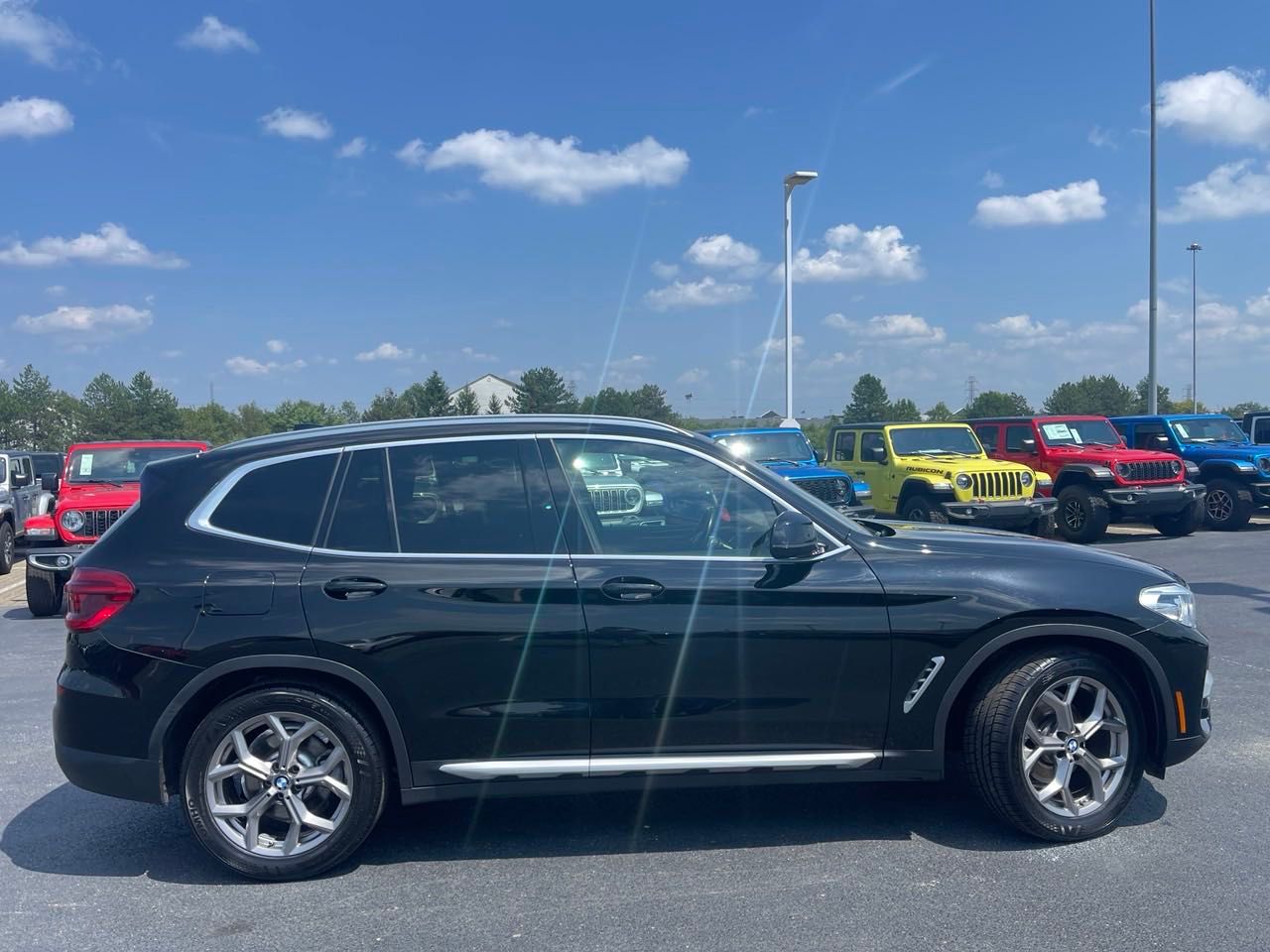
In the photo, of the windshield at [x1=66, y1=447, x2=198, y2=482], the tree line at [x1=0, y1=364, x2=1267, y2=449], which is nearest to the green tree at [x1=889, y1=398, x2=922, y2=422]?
the tree line at [x1=0, y1=364, x2=1267, y2=449]

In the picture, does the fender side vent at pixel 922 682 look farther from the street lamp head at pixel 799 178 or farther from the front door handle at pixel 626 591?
the street lamp head at pixel 799 178

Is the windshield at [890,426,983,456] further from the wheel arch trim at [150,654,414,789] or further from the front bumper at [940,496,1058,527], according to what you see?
the wheel arch trim at [150,654,414,789]

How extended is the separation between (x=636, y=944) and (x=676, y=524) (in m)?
1.63

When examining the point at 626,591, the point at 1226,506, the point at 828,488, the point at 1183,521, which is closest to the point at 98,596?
the point at 626,591

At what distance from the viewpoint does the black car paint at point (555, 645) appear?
4023mm

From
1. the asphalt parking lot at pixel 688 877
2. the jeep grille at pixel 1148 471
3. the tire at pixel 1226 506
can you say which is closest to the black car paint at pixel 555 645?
the asphalt parking lot at pixel 688 877

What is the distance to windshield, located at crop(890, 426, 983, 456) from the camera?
616 inches

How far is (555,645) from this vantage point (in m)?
4.04

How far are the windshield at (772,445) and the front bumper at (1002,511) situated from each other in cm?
211

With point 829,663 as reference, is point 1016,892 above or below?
below

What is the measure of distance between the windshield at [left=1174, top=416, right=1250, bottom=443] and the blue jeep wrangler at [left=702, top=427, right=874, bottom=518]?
20.9 ft

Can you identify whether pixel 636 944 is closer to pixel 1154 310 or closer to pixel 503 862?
pixel 503 862

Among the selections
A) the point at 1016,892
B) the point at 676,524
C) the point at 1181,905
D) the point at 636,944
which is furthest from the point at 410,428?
the point at 1181,905

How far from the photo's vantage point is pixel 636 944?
3.46 meters
